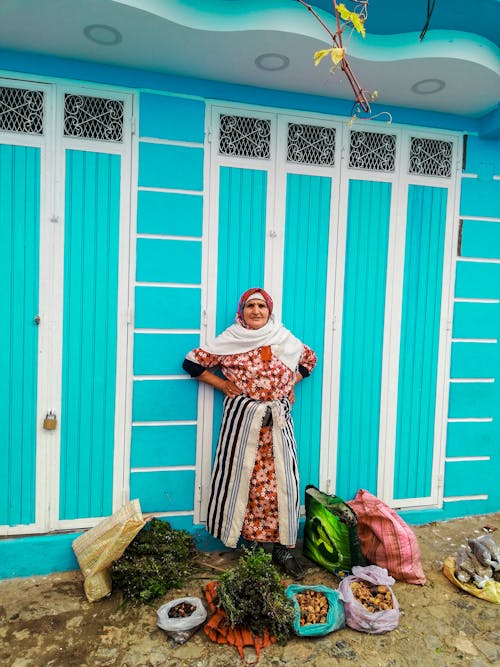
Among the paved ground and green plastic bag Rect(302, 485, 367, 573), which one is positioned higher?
green plastic bag Rect(302, 485, 367, 573)

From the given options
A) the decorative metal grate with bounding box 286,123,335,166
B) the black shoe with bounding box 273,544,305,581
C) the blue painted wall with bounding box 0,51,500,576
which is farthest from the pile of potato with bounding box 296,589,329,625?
the decorative metal grate with bounding box 286,123,335,166

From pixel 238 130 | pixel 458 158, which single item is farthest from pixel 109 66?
pixel 458 158

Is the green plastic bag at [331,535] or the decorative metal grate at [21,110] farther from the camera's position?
the green plastic bag at [331,535]

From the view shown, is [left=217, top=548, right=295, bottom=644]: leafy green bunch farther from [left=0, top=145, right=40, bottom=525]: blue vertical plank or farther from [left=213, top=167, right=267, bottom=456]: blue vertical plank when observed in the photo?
[left=0, top=145, right=40, bottom=525]: blue vertical plank

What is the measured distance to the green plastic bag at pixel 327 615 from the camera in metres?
2.60

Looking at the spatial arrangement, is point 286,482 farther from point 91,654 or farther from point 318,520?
point 91,654

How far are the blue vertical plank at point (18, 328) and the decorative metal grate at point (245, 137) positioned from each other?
3.89ft

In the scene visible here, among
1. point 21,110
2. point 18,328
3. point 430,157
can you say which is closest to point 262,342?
point 18,328

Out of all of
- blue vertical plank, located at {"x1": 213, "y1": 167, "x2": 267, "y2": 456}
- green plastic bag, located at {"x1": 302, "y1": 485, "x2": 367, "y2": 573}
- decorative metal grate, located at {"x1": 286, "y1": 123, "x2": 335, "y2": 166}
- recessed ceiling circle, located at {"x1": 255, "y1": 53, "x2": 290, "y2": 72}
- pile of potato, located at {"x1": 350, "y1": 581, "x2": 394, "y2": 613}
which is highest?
recessed ceiling circle, located at {"x1": 255, "y1": 53, "x2": 290, "y2": 72}

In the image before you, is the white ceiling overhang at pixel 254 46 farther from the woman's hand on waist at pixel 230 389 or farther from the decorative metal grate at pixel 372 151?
the woman's hand on waist at pixel 230 389

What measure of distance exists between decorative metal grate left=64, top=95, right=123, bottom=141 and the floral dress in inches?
59.6

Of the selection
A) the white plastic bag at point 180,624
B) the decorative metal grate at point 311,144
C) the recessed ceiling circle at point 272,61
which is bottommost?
the white plastic bag at point 180,624

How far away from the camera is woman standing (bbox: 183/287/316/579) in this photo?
3.13 metres

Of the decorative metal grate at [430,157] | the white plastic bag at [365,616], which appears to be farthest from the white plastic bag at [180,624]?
the decorative metal grate at [430,157]
